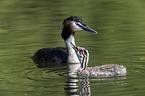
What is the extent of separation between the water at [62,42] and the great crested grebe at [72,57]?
29 cm

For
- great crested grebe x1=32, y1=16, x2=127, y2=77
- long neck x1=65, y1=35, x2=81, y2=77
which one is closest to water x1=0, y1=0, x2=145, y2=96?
great crested grebe x1=32, y1=16, x2=127, y2=77

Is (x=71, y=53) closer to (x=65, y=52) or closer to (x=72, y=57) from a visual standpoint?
(x=72, y=57)

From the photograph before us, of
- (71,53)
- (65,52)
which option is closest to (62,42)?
(65,52)

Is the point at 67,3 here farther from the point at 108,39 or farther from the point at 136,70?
the point at 136,70

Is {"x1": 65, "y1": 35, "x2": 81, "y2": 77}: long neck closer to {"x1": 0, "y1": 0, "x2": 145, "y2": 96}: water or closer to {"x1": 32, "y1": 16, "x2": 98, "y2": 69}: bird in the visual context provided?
{"x1": 32, "y1": 16, "x2": 98, "y2": 69}: bird

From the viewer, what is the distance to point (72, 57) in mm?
13219

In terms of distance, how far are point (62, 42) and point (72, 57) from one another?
2543 mm

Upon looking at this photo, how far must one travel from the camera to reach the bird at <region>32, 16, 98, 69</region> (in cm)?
1293

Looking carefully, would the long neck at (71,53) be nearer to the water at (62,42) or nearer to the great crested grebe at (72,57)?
the great crested grebe at (72,57)

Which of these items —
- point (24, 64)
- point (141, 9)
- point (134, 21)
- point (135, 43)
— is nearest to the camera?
point (24, 64)

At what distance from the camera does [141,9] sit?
2028cm

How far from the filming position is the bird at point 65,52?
42.4 feet

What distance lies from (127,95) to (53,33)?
749 centimetres

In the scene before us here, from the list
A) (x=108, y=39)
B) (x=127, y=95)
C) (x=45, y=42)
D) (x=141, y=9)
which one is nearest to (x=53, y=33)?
(x=45, y=42)
